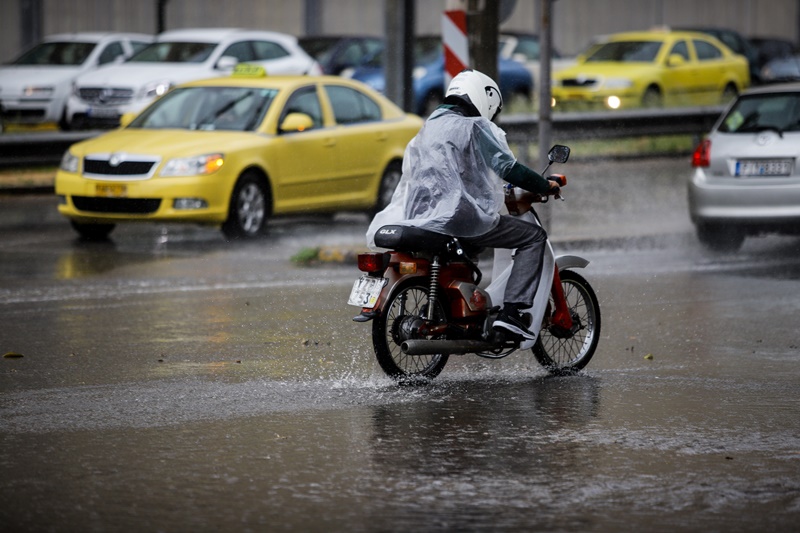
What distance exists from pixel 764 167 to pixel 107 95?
1263 cm

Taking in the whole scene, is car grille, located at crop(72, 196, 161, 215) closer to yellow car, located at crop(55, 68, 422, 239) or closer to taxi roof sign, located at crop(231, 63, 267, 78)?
yellow car, located at crop(55, 68, 422, 239)

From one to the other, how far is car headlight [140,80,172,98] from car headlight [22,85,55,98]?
2.32 meters

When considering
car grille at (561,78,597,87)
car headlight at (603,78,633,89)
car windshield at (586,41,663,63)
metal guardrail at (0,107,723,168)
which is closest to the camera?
metal guardrail at (0,107,723,168)

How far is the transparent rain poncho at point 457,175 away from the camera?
8344mm

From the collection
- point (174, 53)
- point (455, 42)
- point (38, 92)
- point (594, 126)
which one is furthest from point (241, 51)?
point (455, 42)

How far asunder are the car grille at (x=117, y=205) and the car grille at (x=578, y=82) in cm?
1431

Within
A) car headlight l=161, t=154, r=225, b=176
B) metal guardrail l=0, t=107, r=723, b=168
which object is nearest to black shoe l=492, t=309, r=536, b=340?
car headlight l=161, t=154, r=225, b=176

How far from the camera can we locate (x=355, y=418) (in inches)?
299

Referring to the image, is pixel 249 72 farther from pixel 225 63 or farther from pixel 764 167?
pixel 225 63

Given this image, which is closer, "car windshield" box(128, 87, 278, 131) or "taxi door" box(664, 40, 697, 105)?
"car windshield" box(128, 87, 278, 131)

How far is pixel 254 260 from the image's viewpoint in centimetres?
1412

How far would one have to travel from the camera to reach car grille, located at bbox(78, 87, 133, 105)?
24.2m

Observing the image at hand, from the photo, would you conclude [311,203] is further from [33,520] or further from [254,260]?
[33,520]

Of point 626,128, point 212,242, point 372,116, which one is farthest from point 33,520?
point 626,128
